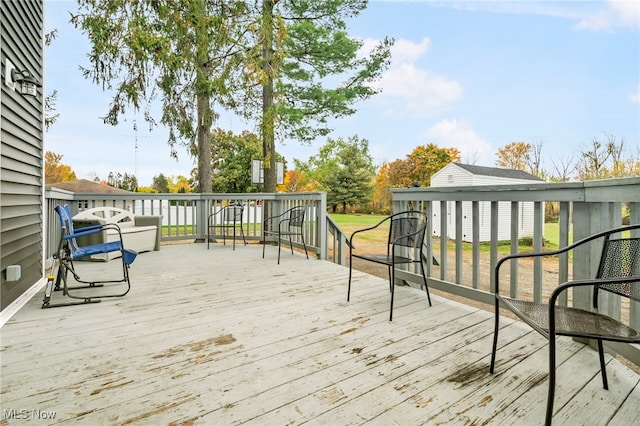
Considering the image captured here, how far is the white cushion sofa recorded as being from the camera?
4.23 meters

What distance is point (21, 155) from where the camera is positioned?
2619 millimetres

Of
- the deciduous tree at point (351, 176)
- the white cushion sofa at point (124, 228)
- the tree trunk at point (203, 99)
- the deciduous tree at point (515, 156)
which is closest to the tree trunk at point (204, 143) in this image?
the tree trunk at point (203, 99)

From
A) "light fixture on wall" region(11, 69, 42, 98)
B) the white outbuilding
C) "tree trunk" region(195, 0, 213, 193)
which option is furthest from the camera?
the white outbuilding

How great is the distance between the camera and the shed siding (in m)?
2.26

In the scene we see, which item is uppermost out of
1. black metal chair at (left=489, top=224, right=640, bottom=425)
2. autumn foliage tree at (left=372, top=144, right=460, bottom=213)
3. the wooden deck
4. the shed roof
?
autumn foliage tree at (left=372, top=144, right=460, bottom=213)

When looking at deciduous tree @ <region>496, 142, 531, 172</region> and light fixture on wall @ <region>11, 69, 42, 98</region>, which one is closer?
light fixture on wall @ <region>11, 69, 42, 98</region>

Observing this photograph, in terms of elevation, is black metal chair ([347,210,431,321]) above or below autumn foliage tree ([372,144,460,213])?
below

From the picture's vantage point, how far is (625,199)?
59.6 inches

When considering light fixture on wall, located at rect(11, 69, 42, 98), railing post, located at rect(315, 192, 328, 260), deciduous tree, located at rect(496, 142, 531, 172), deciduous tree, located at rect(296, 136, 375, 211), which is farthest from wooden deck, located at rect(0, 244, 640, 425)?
deciduous tree, located at rect(296, 136, 375, 211)

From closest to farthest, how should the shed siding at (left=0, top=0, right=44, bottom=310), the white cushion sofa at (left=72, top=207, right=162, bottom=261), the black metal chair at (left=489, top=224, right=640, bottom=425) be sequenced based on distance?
the black metal chair at (left=489, top=224, right=640, bottom=425)
the shed siding at (left=0, top=0, right=44, bottom=310)
the white cushion sofa at (left=72, top=207, right=162, bottom=261)

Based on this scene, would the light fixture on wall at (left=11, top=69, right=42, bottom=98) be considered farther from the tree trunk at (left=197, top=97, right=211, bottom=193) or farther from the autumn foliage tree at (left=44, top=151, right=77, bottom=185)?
the autumn foliage tree at (left=44, top=151, right=77, bottom=185)

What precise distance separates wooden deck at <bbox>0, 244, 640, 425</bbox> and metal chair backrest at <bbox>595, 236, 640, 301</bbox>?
18.7 inches

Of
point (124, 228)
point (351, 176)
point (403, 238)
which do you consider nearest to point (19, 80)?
point (124, 228)

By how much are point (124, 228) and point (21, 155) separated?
7.46 feet
